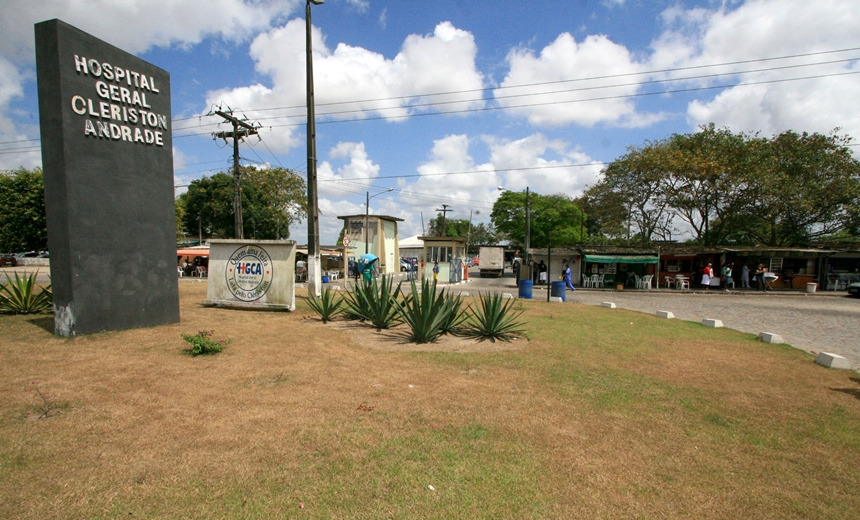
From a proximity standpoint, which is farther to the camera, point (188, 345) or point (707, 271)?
point (707, 271)

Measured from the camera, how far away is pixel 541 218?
5222 cm

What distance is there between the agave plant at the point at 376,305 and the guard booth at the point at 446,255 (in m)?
19.2

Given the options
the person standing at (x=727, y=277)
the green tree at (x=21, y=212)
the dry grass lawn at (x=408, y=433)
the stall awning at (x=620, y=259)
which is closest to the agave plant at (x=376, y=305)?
the dry grass lawn at (x=408, y=433)

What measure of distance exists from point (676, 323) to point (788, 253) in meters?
20.4

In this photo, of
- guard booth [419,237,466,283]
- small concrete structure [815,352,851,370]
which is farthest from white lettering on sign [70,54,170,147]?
guard booth [419,237,466,283]

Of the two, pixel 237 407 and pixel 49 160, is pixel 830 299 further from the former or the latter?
pixel 49 160

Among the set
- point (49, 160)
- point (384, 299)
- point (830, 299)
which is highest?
point (49, 160)

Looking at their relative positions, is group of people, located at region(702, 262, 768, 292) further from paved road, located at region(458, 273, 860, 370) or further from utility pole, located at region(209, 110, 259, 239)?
utility pole, located at region(209, 110, 259, 239)

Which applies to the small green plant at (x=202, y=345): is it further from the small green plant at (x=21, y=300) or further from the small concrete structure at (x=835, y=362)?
the small concrete structure at (x=835, y=362)

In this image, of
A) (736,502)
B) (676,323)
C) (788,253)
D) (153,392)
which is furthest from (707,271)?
(153,392)

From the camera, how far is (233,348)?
255 inches

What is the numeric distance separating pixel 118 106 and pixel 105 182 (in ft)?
4.37

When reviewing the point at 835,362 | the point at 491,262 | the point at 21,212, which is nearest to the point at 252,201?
the point at 21,212

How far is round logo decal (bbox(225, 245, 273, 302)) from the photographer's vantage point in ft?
34.2
